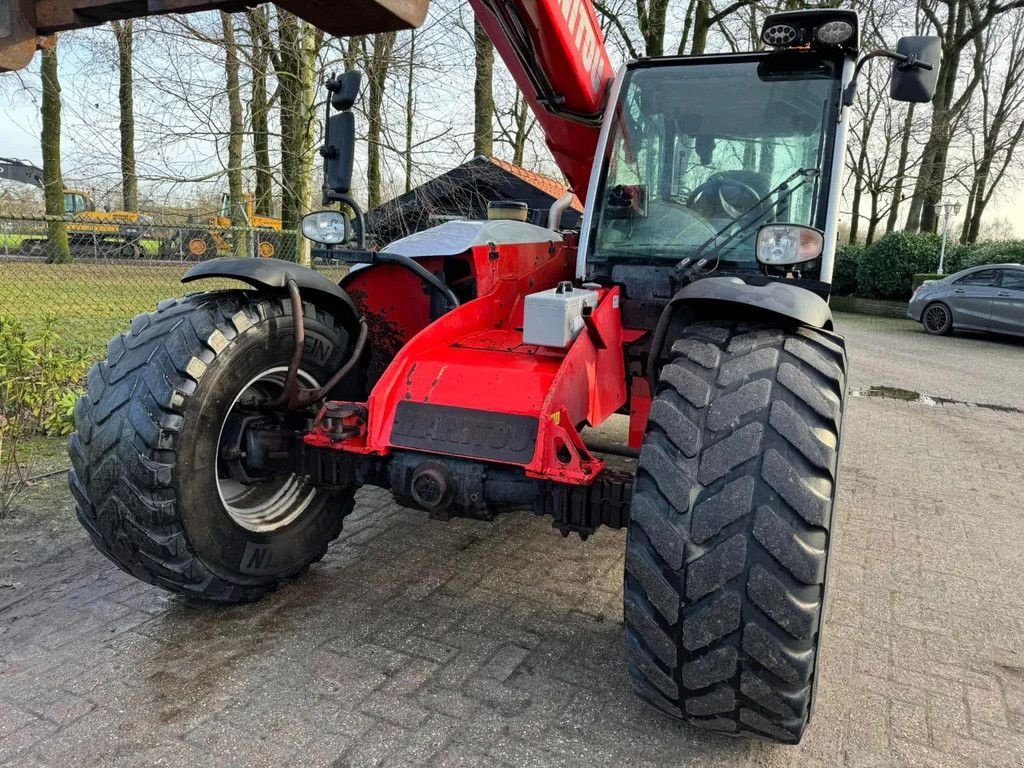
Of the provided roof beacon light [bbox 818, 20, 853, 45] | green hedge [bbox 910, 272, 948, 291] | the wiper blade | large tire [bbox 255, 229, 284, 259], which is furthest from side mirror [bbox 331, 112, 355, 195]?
green hedge [bbox 910, 272, 948, 291]

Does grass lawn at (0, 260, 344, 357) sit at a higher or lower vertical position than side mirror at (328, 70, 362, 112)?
lower

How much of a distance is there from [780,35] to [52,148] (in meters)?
17.5

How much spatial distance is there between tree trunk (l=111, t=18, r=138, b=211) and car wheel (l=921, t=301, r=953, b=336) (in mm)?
15981

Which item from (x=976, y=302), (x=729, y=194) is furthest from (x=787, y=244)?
(x=976, y=302)

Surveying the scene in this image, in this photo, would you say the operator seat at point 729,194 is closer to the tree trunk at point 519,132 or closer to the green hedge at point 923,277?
the tree trunk at point 519,132

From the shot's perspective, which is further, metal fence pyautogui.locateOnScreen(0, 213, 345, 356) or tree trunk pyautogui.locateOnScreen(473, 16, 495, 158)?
Result: tree trunk pyautogui.locateOnScreen(473, 16, 495, 158)

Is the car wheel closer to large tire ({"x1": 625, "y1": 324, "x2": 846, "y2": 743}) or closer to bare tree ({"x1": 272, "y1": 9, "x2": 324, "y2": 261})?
bare tree ({"x1": 272, "y1": 9, "x2": 324, "y2": 261})

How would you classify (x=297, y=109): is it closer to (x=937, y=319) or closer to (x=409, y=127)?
(x=409, y=127)

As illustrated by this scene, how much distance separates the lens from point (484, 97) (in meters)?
12.8

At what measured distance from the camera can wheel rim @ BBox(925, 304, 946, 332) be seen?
54.9 feet

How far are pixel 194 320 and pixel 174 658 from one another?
1.31 metres

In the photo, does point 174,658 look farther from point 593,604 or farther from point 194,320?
point 593,604

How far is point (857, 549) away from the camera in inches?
168

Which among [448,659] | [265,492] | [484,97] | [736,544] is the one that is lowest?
[448,659]
